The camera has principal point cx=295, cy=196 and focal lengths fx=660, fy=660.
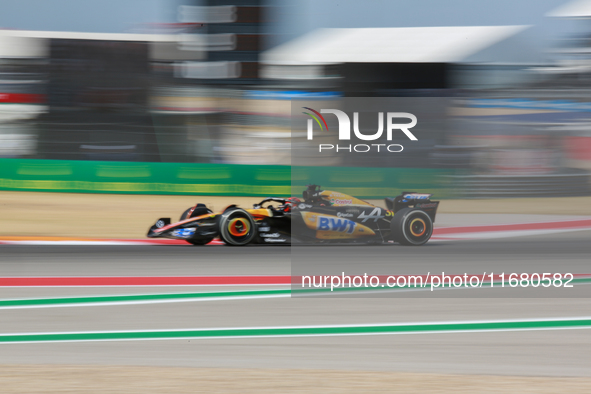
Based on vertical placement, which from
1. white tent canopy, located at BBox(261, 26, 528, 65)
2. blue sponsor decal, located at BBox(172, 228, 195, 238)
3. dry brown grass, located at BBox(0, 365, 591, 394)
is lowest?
dry brown grass, located at BBox(0, 365, 591, 394)

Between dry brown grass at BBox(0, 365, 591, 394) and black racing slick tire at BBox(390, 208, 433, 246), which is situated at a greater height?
black racing slick tire at BBox(390, 208, 433, 246)

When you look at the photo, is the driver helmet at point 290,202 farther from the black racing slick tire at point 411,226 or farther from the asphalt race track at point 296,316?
the black racing slick tire at point 411,226

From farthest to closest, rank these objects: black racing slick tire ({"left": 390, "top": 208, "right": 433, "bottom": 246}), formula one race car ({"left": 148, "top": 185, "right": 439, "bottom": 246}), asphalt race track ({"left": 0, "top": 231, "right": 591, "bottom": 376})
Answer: black racing slick tire ({"left": 390, "top": 208, "right": 433, "bottom": 246}) → formula one race car ({"left": 148, "top": 185, "right": 439, "bottom": 246}) → asphalt race track ({"left": 0, "top": 231, "right": 591, "bottom": 376})

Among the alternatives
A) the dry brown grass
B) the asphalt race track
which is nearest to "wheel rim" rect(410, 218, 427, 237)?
the asphalt race track

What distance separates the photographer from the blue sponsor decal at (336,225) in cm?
761

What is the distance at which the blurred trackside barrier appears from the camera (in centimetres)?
1347

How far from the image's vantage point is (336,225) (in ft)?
25.1

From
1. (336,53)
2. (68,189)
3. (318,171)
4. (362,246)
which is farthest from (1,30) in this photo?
(362,246)

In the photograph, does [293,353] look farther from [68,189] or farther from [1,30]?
[1,30]

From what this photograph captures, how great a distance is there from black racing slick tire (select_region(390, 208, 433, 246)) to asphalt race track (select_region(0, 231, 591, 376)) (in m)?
0.28

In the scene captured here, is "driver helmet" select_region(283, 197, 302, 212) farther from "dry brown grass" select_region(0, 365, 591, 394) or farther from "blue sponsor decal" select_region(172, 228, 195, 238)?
"dry brown grass" select_region(0, 365, 591, 394)

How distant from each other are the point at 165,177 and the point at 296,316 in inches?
383

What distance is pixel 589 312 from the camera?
15.7ft

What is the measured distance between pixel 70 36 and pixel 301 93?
715 cm
